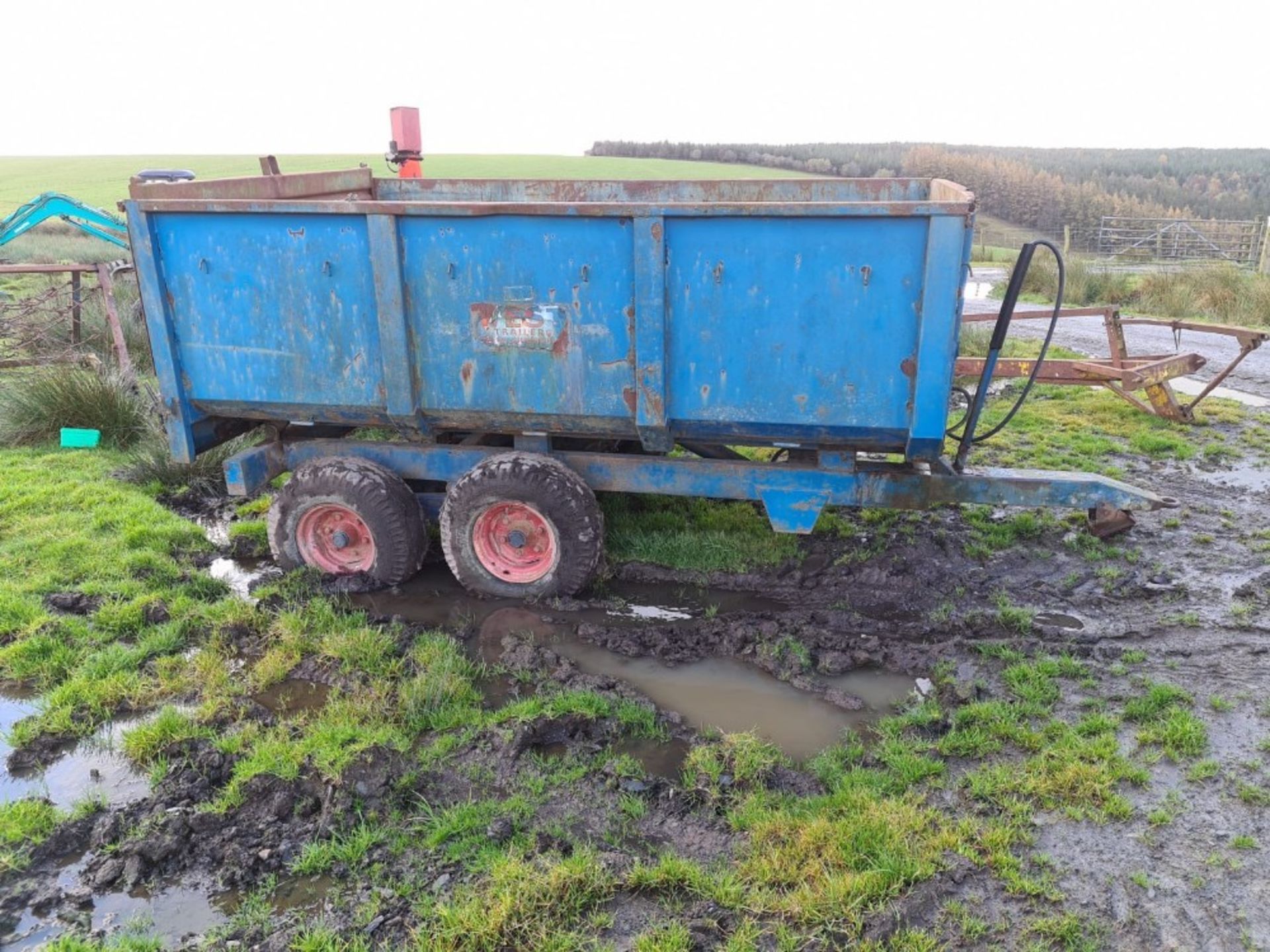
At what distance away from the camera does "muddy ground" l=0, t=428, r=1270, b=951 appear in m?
2.83

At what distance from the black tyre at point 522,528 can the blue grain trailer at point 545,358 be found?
0.5 inches

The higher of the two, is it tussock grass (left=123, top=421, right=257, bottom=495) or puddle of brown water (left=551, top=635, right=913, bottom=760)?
tussock grass (left=123, top=421, right=257, bottom=495)

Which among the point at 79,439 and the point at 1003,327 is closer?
the point at 1003,327

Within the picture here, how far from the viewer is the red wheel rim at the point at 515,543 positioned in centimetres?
493

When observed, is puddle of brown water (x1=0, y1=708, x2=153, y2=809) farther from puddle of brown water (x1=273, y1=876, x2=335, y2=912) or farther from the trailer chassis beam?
the trailer chassis beam

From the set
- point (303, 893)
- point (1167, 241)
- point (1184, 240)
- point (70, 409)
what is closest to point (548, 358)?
point (303, 893)

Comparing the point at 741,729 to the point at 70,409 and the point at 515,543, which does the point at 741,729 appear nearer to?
the point at 515,543

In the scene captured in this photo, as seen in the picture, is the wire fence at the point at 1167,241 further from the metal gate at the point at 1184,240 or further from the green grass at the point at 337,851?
the green grass at the point at 337,851

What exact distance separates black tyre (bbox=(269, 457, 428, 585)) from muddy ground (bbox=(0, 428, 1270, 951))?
0.21 meters

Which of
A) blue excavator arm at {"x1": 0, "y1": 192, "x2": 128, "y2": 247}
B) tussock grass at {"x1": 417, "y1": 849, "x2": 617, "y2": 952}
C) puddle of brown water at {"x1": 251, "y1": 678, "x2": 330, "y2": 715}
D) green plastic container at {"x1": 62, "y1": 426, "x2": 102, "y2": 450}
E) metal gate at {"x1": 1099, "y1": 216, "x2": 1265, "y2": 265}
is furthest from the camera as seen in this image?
metal gate at {"x1": 1099, "y1": 216, "x2": 1265, "y2": 265}

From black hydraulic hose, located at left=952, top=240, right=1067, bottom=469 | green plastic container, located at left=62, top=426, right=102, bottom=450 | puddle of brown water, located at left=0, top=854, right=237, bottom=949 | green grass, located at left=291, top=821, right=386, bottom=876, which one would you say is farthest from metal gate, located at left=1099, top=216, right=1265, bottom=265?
puddle of brown water, located at left=0, top=854, right=237, bottom=949

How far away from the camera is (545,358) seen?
15.1 ft

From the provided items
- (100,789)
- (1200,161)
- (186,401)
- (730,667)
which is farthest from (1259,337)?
(1200,161)

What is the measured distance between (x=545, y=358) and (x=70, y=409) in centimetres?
520
